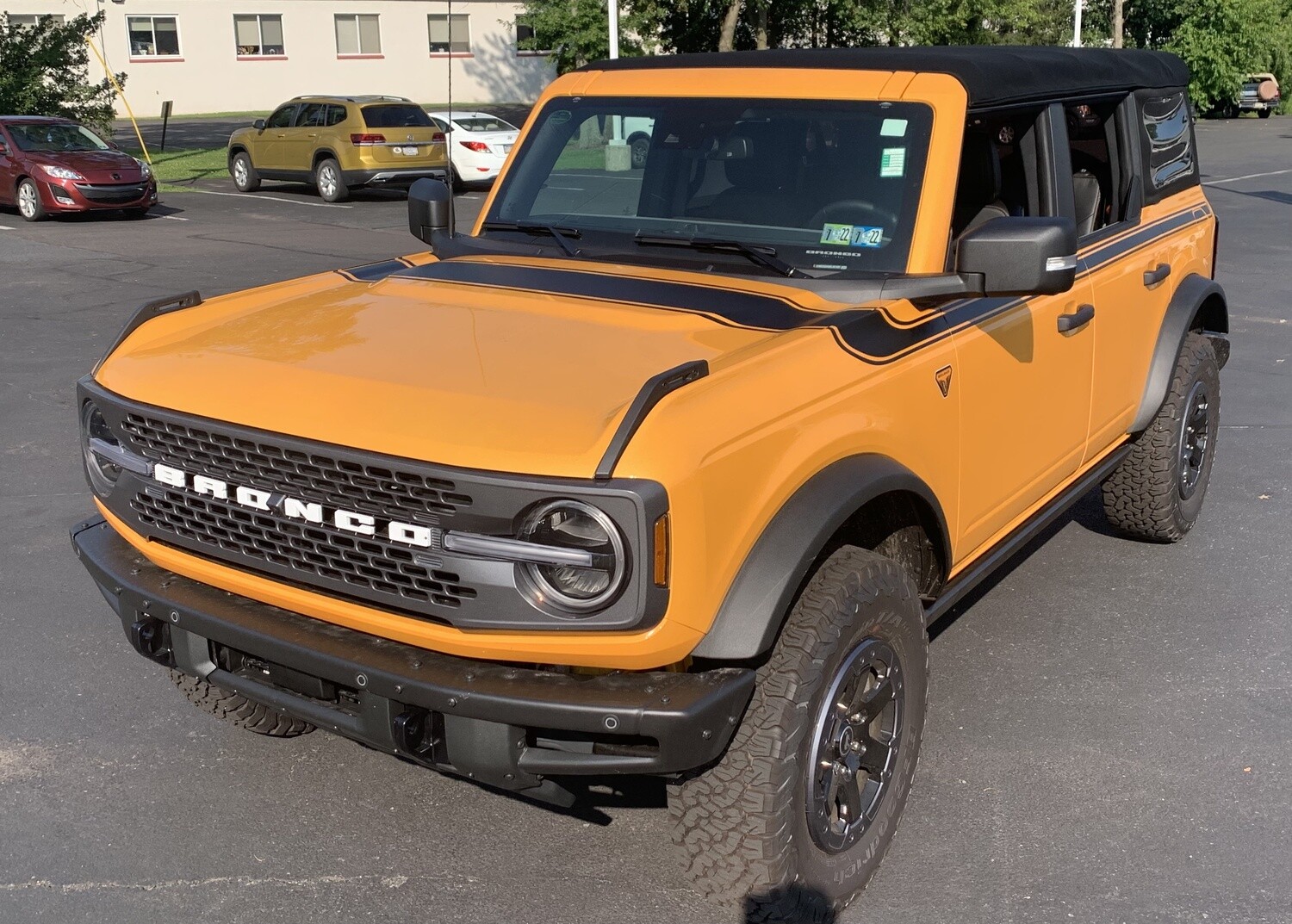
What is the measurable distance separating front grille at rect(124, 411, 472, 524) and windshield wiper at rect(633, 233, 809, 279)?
4.75 feet

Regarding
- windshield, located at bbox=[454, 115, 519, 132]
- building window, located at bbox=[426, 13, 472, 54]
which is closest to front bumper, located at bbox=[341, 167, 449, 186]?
windshield, located at bbox=[454, 115, 519, 132]

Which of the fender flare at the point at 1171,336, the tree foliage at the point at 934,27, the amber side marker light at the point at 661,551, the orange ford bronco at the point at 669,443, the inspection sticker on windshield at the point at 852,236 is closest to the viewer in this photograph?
A: the amber side marker light at the point at 661,551

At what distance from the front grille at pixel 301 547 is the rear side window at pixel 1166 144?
3.61m

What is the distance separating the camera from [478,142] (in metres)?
22.7

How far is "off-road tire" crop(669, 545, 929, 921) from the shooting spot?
117 inches

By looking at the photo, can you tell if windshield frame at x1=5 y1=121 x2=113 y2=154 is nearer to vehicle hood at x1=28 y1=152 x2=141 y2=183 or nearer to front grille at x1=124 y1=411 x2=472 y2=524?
vehicle hood at x1=28 y1=152 x2=141 y2=183

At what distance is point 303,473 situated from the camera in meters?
3.01

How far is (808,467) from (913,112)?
1400 mm

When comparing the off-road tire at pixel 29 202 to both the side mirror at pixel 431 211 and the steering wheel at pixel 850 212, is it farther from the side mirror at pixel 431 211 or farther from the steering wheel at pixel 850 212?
the steering wheel at pixel 850 212

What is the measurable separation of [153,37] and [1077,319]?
49254 millimetres

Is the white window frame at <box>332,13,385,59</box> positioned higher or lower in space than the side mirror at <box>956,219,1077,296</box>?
higher

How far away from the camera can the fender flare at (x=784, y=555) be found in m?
2.83

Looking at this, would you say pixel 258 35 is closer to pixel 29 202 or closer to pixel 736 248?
pixel 29 202

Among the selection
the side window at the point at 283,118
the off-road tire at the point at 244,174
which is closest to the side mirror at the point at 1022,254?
the side window at the point at 283,118
